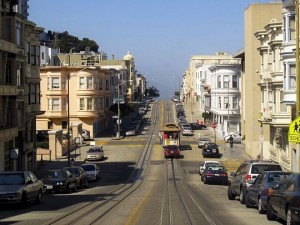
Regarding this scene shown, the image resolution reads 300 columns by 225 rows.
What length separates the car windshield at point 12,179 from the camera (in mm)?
25500

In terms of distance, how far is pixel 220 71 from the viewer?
89188 mm

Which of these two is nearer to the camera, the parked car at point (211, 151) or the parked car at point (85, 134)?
the parked car at point (211, 151)

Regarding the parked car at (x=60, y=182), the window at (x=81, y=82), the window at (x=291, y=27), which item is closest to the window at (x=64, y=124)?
the window at (x=81, y=82)

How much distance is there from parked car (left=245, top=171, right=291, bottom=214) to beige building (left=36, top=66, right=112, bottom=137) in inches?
2396

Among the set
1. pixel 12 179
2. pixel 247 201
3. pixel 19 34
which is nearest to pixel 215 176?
pixel 19 34

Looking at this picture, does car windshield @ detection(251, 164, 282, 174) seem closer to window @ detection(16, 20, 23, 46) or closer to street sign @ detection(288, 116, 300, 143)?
street sign @ detection(288, 116, 300, 143)

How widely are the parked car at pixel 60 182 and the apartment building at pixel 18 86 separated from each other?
5684 mm

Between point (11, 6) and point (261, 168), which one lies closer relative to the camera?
point (261, 168)

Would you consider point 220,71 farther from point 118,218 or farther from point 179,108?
point 118,218

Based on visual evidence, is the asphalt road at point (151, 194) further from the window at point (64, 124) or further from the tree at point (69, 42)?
the tree at point (69, 42)

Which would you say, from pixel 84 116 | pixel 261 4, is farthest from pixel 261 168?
pixel 84 116

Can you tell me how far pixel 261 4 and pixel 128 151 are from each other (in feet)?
72.5

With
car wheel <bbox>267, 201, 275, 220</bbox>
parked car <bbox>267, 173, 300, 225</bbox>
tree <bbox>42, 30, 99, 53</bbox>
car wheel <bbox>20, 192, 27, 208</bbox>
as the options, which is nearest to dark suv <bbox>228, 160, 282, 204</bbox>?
car wheel <bbox>267, 201, 275, 220</bbox>

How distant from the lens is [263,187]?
21.4m
